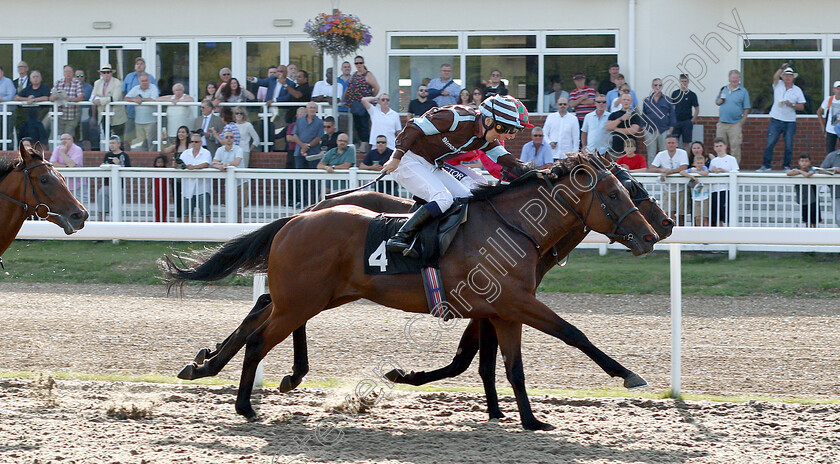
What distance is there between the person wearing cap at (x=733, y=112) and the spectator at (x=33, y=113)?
9.42 m

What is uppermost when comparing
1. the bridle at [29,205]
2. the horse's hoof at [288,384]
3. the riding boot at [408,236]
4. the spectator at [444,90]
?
the spectator at [444,90]

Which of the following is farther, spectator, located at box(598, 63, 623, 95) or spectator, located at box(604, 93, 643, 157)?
spectator, located at box(598, 63, 623, 95)

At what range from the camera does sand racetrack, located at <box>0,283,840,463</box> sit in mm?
4602

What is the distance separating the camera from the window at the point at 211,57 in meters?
15.5

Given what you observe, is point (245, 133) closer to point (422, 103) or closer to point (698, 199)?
point (422, 103)

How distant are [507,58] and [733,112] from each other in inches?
140

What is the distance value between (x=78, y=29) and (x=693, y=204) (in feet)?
34.4

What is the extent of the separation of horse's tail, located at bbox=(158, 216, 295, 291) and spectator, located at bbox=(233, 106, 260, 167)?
297 inches

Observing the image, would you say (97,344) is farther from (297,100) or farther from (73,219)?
(297,100)

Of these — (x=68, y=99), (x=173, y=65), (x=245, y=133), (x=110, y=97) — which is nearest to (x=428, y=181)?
(x=245, y=133)

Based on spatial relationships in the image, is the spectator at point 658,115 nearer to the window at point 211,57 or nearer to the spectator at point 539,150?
the spectator at point 539,150

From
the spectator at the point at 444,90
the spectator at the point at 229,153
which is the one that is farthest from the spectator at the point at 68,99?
the spectator at the point at 444,90

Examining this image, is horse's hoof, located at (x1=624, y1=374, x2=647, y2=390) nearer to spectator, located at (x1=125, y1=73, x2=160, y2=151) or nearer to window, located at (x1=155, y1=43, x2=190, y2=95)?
spectator, located at (x1=125, y1=73, x2=160, y2=151)

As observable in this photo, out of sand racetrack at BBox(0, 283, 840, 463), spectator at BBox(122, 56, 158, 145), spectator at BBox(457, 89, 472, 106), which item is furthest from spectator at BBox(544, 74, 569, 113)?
sand racetrack at BBox(0, 283, 840, 463)
